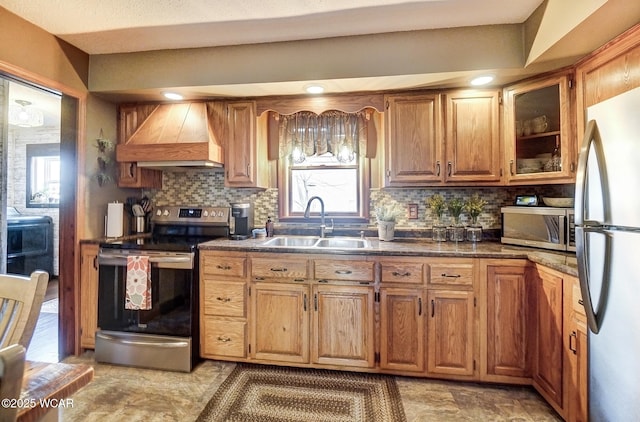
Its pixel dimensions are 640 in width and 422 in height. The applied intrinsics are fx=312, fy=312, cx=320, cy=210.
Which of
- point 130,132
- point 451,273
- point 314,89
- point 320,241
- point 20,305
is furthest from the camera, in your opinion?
point 130,132

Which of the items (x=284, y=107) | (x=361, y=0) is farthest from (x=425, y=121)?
(x=284, y=107)

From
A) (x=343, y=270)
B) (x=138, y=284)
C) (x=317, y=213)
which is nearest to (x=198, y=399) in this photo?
(x=138, y=284)

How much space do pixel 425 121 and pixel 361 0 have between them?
997 millimetres

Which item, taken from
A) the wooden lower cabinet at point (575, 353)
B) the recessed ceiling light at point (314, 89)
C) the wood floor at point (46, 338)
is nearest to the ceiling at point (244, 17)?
the recessed ceiling light at point (314, 89)

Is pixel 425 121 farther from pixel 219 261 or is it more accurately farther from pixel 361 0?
pixel 219 261

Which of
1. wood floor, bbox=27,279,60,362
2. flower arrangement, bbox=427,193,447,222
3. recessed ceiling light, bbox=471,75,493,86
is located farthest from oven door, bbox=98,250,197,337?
recessed ceiling light, bbox=471,75,493,86

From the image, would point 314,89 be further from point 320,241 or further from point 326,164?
point 320,241

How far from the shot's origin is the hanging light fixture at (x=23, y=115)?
3381mm

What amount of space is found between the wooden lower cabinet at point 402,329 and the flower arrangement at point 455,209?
0.83 metres

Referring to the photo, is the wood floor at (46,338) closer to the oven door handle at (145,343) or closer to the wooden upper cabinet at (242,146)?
the oven door handle at (145,343)

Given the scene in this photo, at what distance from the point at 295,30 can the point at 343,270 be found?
5.61ft

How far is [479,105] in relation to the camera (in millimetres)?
2396

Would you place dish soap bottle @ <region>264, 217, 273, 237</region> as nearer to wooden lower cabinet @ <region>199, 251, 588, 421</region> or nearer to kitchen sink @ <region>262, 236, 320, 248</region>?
kitchen sink @ <region>262, 236, 320, 248</region>

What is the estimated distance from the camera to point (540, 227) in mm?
Answer: 2170
